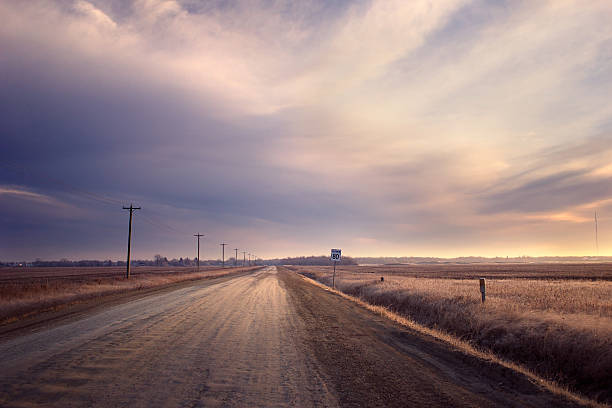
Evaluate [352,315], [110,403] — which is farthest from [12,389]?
[352,315]

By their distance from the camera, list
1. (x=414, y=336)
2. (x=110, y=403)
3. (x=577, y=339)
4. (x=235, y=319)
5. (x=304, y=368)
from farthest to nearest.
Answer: (x=235, y=319)
(x=414, y=336)
(x=577, y=339)
(x=304, y=368)
(x=110, y=403)

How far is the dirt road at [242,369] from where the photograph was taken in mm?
4941

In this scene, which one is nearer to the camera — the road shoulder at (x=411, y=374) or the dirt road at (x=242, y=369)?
the dirt road at (x=242, y=369)

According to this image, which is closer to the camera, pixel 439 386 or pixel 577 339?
pixel 439 386

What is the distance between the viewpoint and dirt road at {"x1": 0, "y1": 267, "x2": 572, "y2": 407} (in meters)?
4.94

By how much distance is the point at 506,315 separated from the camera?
438 inches

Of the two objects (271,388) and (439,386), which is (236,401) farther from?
(439,386)

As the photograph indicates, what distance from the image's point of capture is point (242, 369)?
632 cm

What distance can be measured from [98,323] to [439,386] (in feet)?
33.7

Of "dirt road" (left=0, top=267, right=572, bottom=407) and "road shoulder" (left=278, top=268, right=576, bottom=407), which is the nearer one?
"dirt road" (left=0, top=267, right=572, bottom=407)

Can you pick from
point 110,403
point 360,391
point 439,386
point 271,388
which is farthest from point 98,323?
point 439,386

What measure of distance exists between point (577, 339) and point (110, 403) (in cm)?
959

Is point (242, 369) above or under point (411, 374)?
above

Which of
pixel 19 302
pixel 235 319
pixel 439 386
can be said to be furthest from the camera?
pixel 19 302
